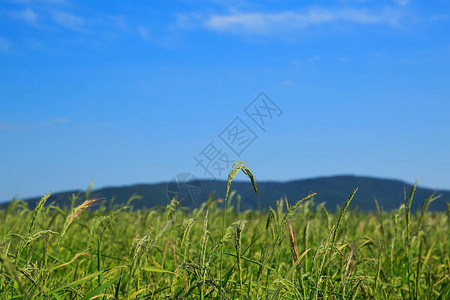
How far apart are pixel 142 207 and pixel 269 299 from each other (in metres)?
6.97

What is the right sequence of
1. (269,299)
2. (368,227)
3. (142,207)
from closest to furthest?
(269,299) < (368,227) < (142,207)

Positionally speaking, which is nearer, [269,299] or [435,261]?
[269,299]

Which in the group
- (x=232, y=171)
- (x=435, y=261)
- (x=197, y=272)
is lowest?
(x=435, y=261)

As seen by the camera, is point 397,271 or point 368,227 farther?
point 368,227

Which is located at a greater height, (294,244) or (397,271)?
(294,244)

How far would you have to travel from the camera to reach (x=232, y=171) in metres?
1.40

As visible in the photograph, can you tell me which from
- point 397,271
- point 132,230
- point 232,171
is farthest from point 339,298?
point 132,230

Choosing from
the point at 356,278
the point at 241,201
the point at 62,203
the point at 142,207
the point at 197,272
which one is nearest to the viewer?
the point at 197,272

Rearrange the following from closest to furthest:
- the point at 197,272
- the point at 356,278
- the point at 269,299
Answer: the point at 269,299
the point at 197,272
the point at 356,278

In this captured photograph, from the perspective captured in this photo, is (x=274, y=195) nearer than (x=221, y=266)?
No

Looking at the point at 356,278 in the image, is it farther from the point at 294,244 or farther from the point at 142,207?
the point at 142,207

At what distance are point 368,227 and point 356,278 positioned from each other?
4888mm

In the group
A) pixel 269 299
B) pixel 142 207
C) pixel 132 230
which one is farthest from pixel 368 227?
pixel 269 299

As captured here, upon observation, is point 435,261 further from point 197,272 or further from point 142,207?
point 142,207
